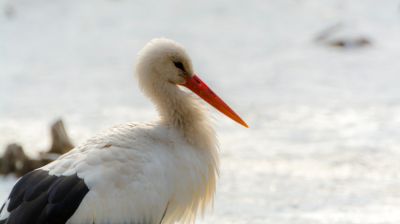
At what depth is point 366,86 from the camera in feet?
34.3

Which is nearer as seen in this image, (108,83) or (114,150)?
(114,150)

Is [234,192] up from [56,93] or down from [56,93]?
down

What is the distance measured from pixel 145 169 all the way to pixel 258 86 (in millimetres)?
5967

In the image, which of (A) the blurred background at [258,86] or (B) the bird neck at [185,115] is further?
(A) the blurred background at [258,86]

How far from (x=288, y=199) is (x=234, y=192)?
477mm

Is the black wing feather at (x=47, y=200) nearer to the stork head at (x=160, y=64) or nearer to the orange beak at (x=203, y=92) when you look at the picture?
the stork head at (x=160, y=64)

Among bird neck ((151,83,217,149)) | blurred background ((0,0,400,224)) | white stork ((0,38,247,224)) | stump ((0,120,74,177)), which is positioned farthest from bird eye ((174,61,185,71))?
stump ((0,120,74,177))

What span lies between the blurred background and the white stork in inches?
58.7

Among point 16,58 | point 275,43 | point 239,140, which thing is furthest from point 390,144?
point 16,58

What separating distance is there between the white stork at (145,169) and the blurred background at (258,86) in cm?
149

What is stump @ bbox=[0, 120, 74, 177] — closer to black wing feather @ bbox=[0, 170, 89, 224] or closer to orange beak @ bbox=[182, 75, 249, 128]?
orange beak @ bbox=[182, 75, 249, 128]

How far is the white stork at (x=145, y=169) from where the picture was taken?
4531mm

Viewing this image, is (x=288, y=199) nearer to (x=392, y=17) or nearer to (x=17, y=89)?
(x=17, y=89)

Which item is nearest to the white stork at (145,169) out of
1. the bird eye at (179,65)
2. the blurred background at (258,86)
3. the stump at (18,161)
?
the bird eye at (179,65)
